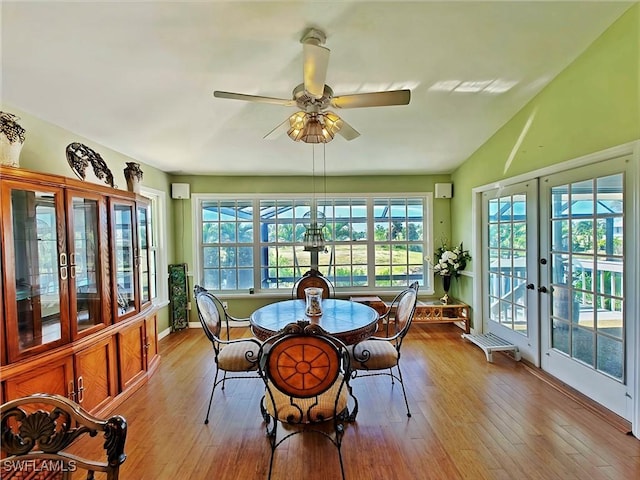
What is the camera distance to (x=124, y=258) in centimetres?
294

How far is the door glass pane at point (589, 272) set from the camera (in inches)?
94.6

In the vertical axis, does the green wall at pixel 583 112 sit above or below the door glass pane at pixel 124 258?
above

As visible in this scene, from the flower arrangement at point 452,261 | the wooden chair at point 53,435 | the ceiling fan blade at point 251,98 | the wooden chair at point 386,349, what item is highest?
the ceiling fan blade at point 251,98

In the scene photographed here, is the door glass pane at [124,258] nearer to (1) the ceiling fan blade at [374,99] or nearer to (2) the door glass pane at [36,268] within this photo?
(2) the door glass pane at [36,268]

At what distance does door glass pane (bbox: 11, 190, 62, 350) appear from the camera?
2000mm

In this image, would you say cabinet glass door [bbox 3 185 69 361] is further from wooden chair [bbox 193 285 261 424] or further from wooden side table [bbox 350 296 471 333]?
wooden side table [bbox 350 296 471 333]

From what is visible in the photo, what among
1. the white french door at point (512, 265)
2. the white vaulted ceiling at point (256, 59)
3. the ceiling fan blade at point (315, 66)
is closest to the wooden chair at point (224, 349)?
the white vaulted ceiling at point (256, 59)

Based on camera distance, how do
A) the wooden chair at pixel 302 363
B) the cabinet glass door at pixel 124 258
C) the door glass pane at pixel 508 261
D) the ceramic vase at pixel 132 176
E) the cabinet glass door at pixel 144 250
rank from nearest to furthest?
the wooden chair at pixel 302 363 → the cabinet glass door at pixel 124 258 → the ceramic vase at pixel 132 176 → the cabinet glass door at pixel 144 250 → the door glass pane at pixel 508 261

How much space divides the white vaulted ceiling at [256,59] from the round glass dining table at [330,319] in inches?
78.4

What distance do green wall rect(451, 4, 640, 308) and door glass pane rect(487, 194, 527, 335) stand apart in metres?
0.39

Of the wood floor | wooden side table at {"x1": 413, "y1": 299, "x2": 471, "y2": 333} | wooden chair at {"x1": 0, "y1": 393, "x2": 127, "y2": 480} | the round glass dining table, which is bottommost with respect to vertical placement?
the wood floor

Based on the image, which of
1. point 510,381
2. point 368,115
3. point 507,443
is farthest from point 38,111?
point 510,381

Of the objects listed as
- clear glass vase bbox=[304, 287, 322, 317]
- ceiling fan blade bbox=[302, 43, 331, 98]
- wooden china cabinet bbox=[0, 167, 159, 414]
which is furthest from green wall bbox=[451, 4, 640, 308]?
wooden china cabinet bbox=[0, 167, 159, 414]

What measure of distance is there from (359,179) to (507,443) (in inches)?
148
